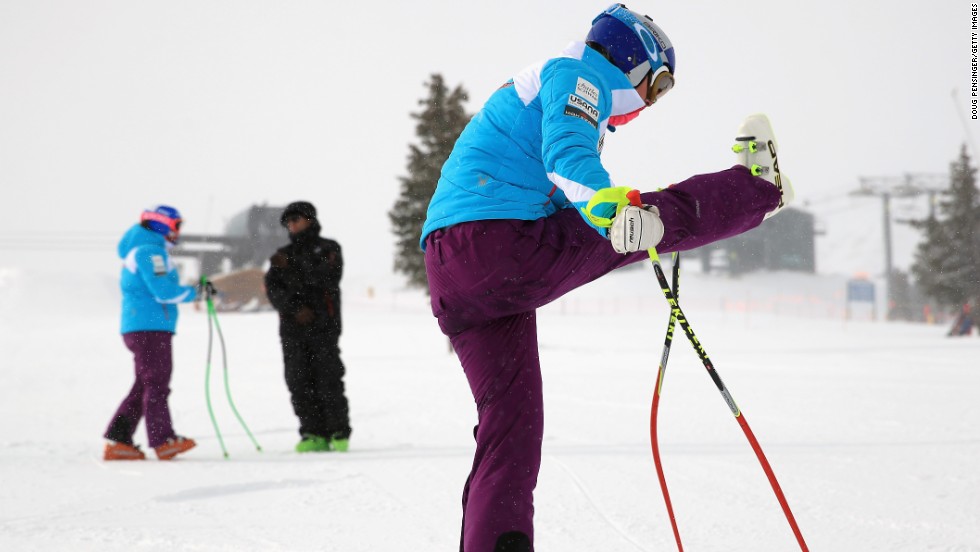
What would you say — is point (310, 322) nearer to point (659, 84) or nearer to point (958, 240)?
point (659, 84)

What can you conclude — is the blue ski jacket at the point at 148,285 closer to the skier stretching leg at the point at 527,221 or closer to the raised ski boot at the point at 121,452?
the raised ski boot at the point at 121,452

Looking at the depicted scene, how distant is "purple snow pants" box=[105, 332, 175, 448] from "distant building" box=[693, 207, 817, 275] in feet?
211

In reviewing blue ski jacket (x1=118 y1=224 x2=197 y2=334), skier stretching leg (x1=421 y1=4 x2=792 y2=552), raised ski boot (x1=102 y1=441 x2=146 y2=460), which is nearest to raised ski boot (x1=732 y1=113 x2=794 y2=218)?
skier stretching leg (x1=421 y1=4 x2=792 y2=552)

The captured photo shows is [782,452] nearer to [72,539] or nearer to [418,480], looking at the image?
[418,480]

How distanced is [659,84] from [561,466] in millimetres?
3055

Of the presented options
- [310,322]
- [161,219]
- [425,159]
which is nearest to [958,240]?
[425,159]

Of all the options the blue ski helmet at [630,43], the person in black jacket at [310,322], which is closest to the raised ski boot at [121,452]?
the person in black jacket at [310,322]

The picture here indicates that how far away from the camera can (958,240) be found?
37.8 meters

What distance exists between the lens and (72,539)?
11.6 ft

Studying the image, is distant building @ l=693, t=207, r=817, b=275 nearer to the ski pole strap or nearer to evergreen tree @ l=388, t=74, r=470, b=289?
evergreen tree @ l=388, t=74, r=470, b=289

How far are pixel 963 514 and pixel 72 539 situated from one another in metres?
4.21

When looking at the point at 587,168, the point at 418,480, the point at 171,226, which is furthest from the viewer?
the point at 171,226

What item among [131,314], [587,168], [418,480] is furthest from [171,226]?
[587,168]

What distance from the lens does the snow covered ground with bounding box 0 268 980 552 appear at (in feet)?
11.4
